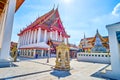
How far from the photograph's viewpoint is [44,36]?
726 inches

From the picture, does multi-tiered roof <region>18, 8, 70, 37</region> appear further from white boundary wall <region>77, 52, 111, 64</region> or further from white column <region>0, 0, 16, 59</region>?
white column <region>0, 0, 16, 59</region>

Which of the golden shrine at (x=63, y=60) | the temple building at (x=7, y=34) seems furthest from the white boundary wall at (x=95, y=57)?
the temple building at (x=7, y=34)

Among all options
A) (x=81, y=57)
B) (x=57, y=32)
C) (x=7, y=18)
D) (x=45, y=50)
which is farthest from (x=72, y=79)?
(x=57, y=32)

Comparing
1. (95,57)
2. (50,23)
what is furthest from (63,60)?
(50,23)

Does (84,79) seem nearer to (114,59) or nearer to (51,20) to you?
(114,59)

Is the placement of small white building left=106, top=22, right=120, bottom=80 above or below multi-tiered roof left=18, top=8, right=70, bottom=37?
below

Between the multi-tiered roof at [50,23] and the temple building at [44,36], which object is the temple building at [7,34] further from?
the multi-tiered roof at [50,23]

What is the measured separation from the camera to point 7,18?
235 inches

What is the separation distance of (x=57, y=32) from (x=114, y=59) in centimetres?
1827

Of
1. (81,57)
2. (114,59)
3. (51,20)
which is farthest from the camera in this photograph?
(51,20)

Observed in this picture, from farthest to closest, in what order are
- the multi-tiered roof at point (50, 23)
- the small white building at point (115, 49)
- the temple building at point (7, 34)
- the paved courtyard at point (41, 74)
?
the multi-tiered roof at point (50, 23)
the temple building at point (7, 34)
the small white building at point (115, 49)
the paved courtyard at point (41, 74)

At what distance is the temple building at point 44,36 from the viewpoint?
1638cm

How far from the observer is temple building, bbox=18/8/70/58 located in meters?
16.4

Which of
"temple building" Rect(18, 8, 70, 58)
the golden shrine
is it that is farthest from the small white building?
"temple building" Rect(18, 8, 70, 58)
